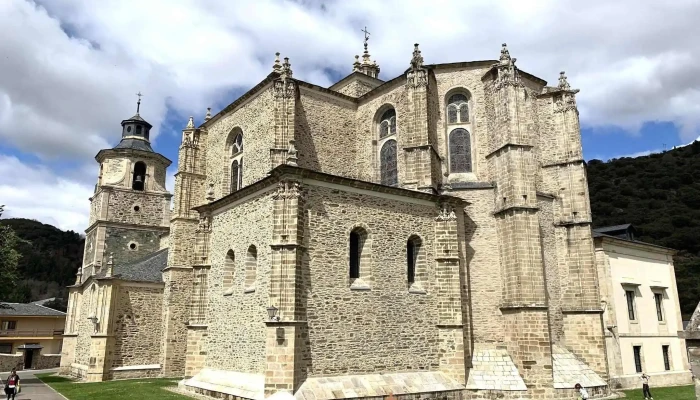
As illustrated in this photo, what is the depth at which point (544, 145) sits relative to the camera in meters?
21.2

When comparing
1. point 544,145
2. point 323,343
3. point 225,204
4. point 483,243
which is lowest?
point 323,343

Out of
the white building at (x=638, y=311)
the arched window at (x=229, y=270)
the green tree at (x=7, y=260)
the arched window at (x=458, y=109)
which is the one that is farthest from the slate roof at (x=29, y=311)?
the white building at (x=638, y=311)

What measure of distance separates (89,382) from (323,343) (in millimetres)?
14366

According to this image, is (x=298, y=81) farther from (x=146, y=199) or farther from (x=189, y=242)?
(x=146, y=199)

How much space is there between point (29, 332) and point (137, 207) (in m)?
20.7

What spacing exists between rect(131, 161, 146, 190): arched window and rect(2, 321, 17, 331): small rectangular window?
21.3 meters

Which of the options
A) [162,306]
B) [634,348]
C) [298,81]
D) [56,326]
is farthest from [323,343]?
[56,326]

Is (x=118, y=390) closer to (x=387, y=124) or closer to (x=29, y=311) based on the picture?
(x=387, y=124)

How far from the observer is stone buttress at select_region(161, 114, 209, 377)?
24.1 m

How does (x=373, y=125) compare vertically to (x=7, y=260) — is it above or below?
above

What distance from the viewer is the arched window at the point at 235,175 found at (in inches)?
887

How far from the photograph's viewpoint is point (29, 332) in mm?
44688

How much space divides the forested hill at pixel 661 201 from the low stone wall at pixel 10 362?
51.6m

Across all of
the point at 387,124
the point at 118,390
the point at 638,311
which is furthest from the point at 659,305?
the point at 118,390
